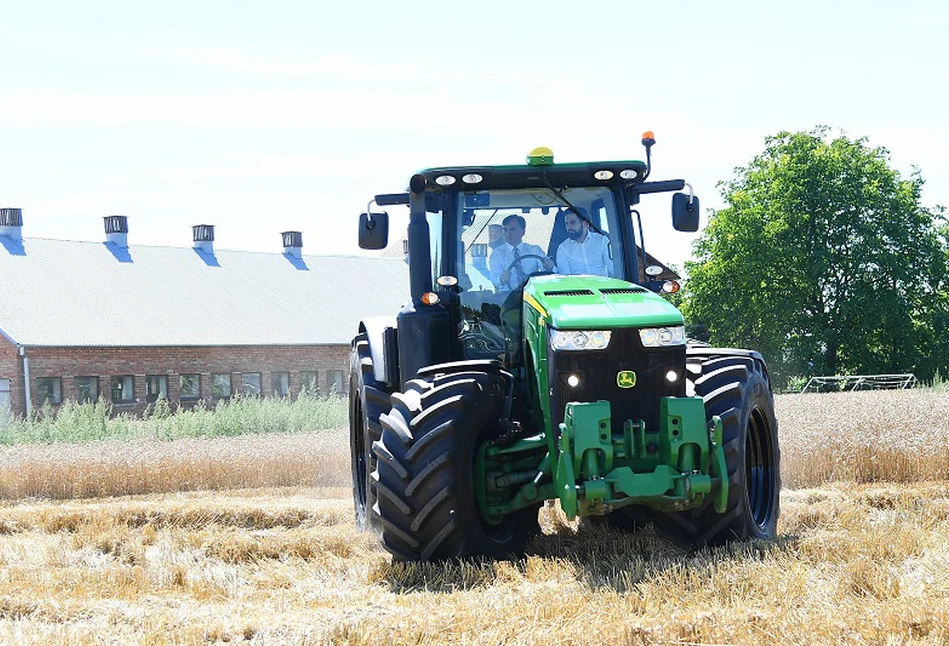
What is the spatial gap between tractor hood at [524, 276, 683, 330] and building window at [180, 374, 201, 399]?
34.8m

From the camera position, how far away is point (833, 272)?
159ft

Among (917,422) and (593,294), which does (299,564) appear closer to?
(593,294)

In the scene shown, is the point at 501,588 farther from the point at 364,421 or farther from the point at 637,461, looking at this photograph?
the point at 364,421

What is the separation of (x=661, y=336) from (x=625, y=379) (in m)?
0.35

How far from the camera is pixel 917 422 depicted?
1642 centimetres

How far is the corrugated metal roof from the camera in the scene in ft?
129

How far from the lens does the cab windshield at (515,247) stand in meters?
9.04

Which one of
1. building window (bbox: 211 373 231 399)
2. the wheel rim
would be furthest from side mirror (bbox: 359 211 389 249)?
building window (bbox: 211 373 231 399)

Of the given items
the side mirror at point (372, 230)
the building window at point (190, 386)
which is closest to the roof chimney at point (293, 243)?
the building window at point (190, 386)

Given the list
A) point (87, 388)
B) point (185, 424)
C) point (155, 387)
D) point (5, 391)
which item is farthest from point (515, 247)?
point (155, 387)

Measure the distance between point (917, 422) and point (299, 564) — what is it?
33.2 ft

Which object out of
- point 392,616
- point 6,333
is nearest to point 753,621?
point 392,616

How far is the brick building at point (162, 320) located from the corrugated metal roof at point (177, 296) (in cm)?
4

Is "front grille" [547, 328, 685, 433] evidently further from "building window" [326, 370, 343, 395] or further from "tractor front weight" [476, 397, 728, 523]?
"building window" [326, 370, 343, 395]
